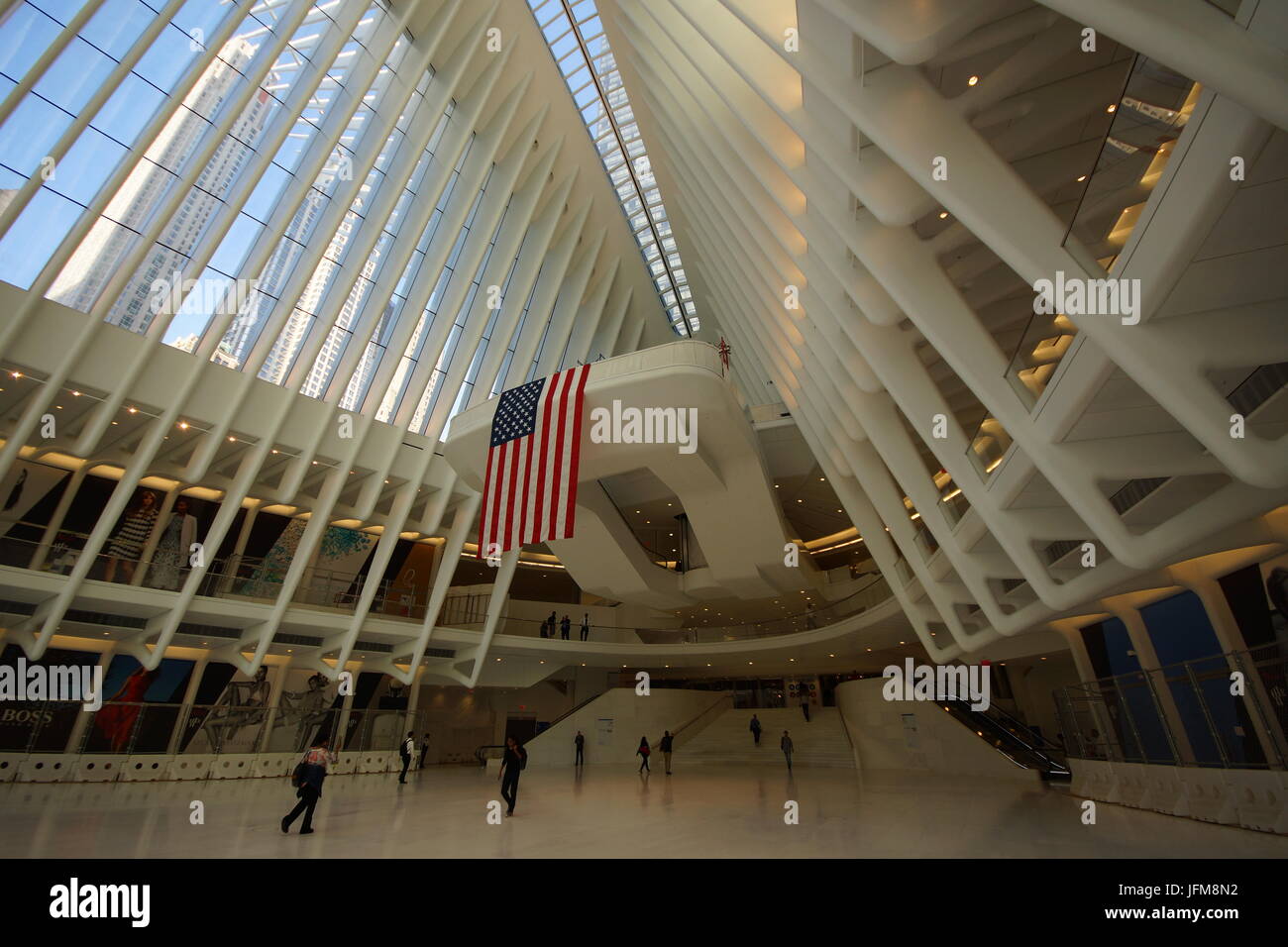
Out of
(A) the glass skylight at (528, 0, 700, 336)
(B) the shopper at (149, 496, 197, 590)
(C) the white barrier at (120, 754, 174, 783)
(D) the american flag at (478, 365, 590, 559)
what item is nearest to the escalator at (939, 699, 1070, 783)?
(D) the american flag at (478, 365, 590, 559)

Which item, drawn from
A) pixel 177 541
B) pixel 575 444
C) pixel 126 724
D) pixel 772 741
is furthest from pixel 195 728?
pixel 772 741

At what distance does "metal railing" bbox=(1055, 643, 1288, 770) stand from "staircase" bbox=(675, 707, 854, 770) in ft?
32.6

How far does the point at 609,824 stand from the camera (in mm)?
8602

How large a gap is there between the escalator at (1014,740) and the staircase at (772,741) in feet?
12.9

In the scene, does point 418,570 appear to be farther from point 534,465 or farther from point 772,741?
point 772,741

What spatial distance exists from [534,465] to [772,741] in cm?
1571

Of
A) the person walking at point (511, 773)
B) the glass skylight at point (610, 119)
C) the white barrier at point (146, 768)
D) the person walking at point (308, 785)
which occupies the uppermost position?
the glass skylight at point (610, 119)

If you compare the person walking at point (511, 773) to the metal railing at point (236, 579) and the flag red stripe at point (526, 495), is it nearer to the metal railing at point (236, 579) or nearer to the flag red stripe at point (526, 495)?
the flag red stripe at point (526, 495)

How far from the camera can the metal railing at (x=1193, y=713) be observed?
738 cm

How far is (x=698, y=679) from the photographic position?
32.3 meters

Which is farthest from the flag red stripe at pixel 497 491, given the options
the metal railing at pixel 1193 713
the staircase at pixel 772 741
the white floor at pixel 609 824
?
the staircase at pixel 772 741

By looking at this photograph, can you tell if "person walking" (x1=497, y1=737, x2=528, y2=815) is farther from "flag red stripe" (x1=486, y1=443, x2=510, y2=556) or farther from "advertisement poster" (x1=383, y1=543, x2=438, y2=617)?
"advertisement poster" (x1=383, y1=543, x2=438, y2=617)

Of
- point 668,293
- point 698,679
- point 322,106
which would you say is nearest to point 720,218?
point 322,106

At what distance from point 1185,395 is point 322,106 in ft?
61.9
